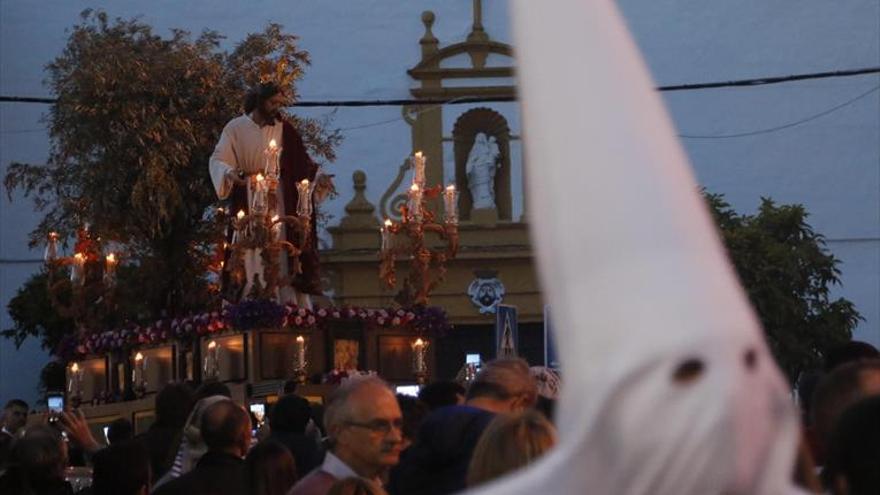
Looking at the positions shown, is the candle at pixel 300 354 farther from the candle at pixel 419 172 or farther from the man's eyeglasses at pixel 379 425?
the man's eyeglasses at pixel 379 425

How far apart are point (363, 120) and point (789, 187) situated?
760 centimetres

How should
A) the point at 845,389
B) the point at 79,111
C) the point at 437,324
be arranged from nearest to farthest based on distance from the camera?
the point at 845,389
the point at 437,324
the point at 79,111

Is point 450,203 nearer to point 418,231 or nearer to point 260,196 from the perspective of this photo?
point 418,231

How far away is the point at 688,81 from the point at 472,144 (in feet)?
16.5

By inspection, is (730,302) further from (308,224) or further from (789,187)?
(789,187)

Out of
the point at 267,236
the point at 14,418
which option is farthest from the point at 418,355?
the point at 14,418

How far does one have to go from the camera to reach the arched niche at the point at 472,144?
3256cm

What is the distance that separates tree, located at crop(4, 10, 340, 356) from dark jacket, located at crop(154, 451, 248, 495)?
47.3ft

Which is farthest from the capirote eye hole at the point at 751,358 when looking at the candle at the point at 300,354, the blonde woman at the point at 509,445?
the candle at the point at 300,354

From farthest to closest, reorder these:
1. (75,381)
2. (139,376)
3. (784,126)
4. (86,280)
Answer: (784,126) → (75,381) → (86,280) → (139,376)

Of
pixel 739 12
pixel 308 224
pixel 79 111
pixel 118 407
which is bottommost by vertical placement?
pixel 118 407

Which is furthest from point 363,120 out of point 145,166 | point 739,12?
point 145,166

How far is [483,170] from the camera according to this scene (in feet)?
107

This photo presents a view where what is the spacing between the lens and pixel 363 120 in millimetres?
36125
